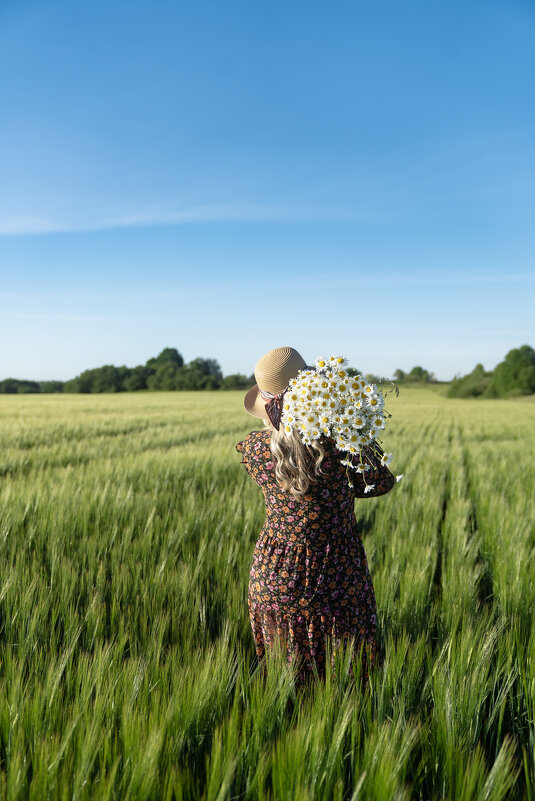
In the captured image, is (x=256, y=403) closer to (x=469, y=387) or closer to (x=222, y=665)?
(x=222, y=665)

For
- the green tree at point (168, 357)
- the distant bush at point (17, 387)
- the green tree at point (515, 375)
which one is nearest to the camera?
the distant bush at point (17, 387)

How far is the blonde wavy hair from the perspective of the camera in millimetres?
1713

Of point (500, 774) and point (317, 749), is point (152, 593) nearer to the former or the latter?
point (317, 749)

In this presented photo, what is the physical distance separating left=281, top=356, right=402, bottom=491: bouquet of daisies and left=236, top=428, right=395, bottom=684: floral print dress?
0.21 meters

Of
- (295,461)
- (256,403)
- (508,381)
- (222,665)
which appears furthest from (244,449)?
(508,381)

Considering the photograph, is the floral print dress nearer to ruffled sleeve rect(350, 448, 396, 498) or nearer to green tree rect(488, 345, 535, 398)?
ruffled sleeve rect(350, 448, 396, 498)

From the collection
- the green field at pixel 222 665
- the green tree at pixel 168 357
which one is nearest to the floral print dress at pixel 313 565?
the green field at pixel 222 665

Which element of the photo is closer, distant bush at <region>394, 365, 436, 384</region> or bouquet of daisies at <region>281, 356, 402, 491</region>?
bouquet of daisies at <region>281, 356, 402, 491</region>

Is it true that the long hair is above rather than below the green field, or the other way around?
above

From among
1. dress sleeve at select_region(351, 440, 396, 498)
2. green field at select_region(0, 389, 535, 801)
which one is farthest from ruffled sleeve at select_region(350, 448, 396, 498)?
green field at select_region(0, 389, 535, 801)

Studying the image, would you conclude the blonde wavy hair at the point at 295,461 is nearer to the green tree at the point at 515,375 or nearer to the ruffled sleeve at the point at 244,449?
the ruffled sleeve at the point at 244,449

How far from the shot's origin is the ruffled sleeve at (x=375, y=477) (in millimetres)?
1816

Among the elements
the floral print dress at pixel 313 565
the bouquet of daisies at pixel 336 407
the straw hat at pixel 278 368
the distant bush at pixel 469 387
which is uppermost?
the distant bush at pixel 469 387

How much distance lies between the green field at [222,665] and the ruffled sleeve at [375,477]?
561mm
